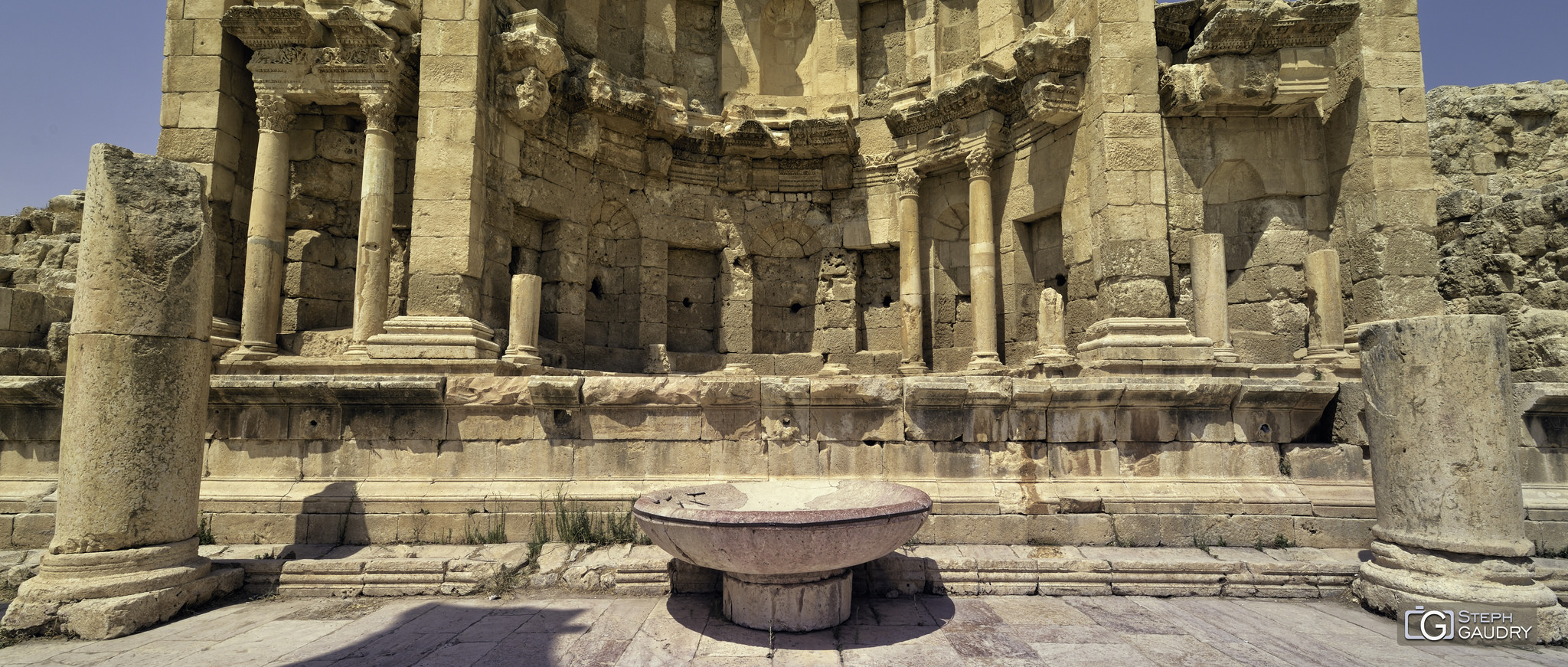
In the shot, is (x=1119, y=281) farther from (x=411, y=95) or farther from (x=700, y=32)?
(x=411, y=95)

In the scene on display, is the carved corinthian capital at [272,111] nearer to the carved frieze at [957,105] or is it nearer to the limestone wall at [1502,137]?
the carved frieze at [957,105]

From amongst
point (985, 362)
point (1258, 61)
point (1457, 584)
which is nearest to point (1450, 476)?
point (1457, 584)

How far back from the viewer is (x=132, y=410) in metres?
4.51

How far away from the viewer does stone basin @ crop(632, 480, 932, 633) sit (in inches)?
145

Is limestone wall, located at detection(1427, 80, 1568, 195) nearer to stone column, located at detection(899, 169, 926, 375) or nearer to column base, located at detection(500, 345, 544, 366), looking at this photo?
stone column, located at detection(899, 169, 926, 375)

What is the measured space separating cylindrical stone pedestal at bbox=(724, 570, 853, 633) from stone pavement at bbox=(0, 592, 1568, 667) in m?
0.08

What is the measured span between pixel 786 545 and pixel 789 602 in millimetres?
554

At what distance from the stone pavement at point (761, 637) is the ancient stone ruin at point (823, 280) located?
0.96ft

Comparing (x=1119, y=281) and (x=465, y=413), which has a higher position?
(x=1119, y=281)

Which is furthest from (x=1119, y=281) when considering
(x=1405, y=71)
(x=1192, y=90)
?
(x=1405, y=71)

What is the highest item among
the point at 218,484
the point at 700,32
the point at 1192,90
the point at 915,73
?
the point at 700,32

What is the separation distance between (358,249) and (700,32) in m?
7.29

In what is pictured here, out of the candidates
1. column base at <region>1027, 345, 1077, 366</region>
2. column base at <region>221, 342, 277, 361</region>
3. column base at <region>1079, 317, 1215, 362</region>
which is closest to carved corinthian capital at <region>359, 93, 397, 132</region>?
column base at <region>221, 342, 277, 361</region>

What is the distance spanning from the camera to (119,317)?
450 centimetres
